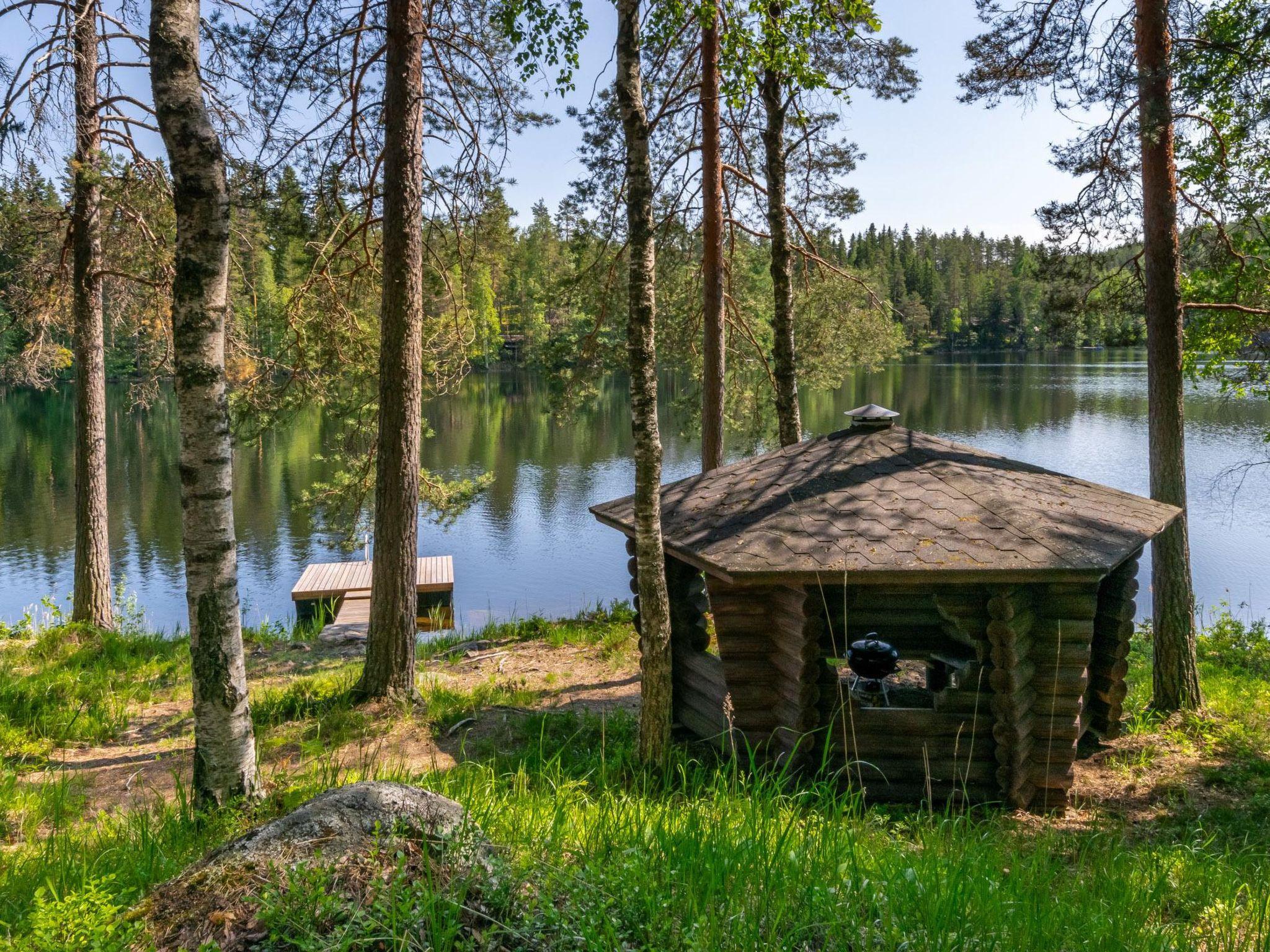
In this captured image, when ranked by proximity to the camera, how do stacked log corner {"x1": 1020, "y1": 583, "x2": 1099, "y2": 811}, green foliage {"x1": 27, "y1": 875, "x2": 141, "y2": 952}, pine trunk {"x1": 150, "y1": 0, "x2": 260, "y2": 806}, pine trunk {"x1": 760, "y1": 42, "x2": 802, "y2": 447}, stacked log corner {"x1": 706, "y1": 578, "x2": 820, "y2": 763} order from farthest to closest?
pine trunk {"x1": 760, "y1": 42, "x2": 802, "y2": 447} < stacked log corner {"x1": 706, "y1": 578, "x2": 820, "y2": 763} < stacked log corner {"x1": 1020, "y1": 583, "x2": 1099, "y2": 811} < pine trunk {"x1": 150, "y1": 0, "x2": 260, "y2": 806} < green foliage {"x1": 27, "y1": 875, "x2": 141, "y2": 952}

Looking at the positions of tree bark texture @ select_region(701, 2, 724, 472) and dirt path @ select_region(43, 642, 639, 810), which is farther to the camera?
tree bark texture @ select_region(701, 2, 724, 472)

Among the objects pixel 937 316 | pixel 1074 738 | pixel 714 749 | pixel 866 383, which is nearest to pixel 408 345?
pixel 714 749

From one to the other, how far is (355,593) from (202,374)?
10.1 meters

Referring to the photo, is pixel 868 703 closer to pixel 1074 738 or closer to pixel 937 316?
pixel 1074 738

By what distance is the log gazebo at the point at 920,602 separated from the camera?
16.9ft

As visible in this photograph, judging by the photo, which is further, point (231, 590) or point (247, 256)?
point (247, 256)

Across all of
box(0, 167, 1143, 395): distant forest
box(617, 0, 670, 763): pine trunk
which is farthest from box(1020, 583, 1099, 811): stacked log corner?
box(0, 167, 1143, 395): distant forest

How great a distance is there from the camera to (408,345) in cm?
686

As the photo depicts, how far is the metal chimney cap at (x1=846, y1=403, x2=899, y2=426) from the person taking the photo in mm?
6988

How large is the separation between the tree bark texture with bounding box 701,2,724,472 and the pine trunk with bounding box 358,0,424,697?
12.4 ft

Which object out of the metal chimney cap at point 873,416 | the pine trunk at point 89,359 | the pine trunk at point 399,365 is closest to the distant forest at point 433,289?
the pine trunk at point 89,359

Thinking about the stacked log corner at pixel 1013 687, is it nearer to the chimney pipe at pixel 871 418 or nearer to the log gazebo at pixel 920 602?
the log gazebo at pixel 920 602

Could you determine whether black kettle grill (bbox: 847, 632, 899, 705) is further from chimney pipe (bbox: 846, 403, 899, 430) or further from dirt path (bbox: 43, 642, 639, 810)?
dirt path (bbox: 43, 642, 639, 810)

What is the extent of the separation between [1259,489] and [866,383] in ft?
117
